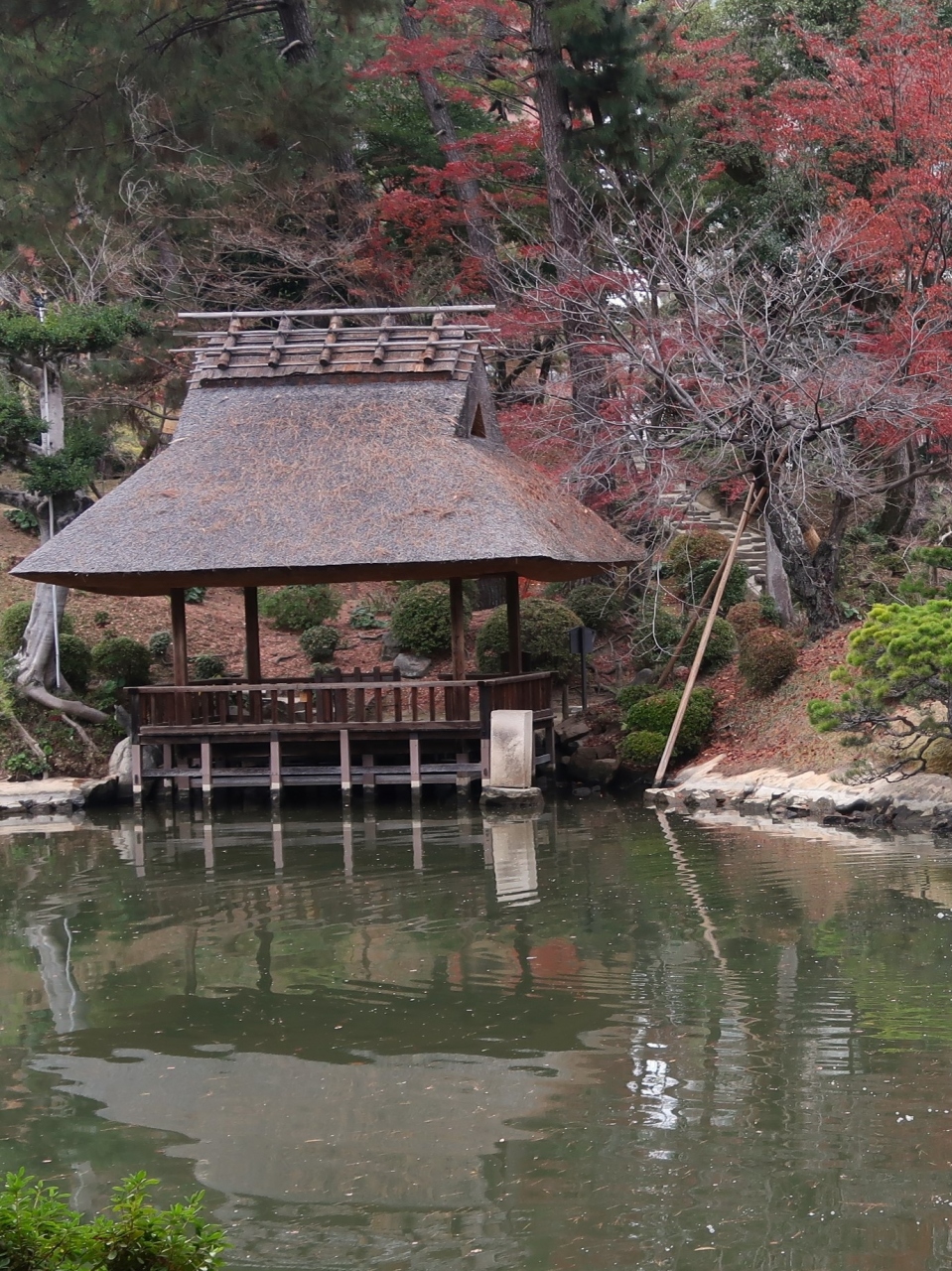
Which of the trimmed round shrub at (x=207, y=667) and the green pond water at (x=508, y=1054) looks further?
the trimmed round shrub at (x=207, y=667)

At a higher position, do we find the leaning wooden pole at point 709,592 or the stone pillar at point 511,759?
the leaning wooden pole at point 709,592

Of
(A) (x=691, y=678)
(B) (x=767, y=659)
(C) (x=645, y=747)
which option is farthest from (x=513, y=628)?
(B) (x=767, y=659)

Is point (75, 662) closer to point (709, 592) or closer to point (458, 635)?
point (458, 635)

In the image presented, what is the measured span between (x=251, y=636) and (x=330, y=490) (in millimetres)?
2843

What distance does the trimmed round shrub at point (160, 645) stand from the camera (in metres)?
23.4

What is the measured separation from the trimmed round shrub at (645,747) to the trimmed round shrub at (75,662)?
28.7 ft

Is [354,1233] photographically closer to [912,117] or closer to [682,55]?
[912,117]

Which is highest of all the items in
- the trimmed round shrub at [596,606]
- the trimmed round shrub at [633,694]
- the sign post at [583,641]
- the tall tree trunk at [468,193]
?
the tall tree trunk at [468,193]

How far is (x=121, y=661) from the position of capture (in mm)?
22031

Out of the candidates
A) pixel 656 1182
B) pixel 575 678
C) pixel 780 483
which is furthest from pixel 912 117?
pixel 656 1182

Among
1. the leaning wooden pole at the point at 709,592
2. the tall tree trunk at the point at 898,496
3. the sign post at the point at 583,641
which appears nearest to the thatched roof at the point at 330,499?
the sign post at the point at 583,641

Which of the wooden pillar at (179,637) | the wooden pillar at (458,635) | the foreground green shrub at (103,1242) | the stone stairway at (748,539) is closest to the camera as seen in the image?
the foreground green shrub at (103,1242)

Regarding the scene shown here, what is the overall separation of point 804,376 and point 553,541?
154 inches

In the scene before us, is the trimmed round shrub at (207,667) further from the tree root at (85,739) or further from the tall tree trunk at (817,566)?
the tall tree trunk at (817,566)
